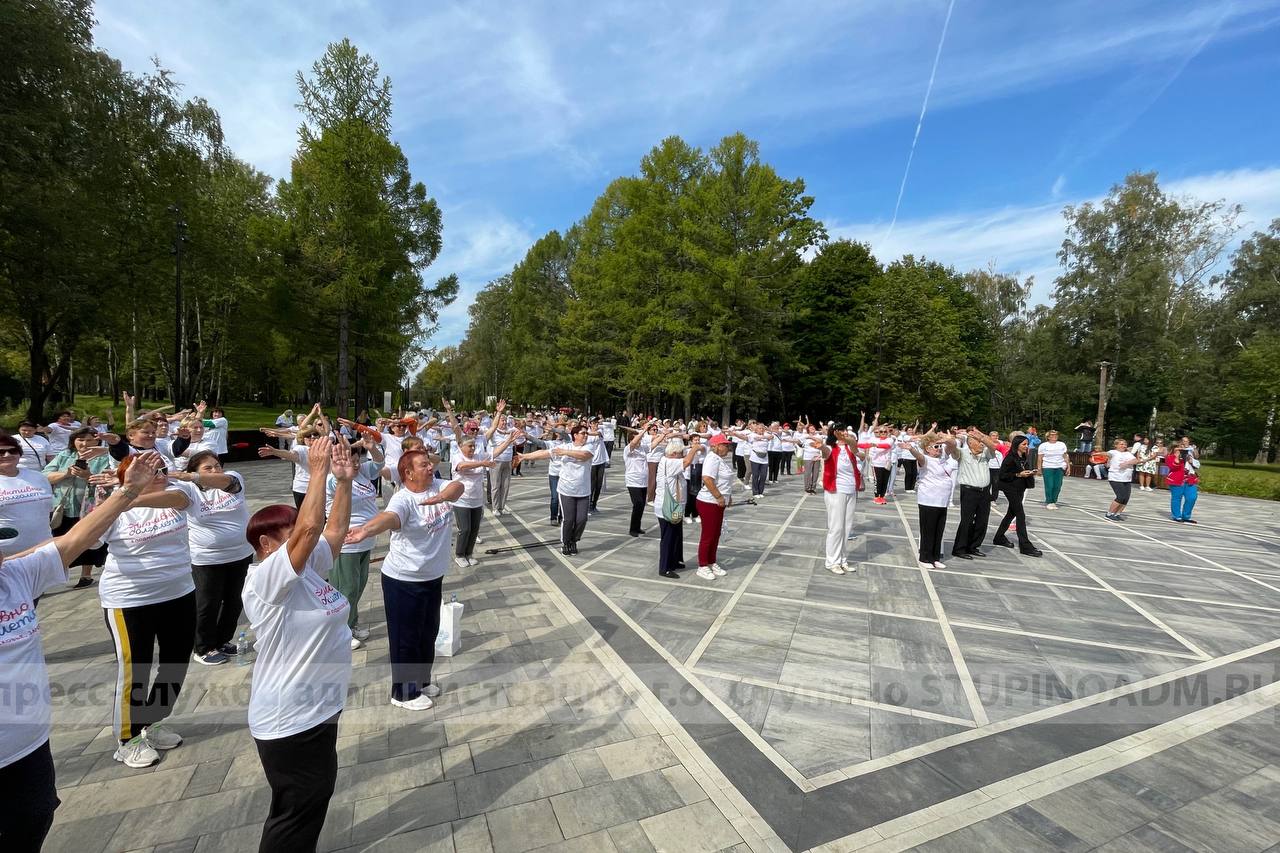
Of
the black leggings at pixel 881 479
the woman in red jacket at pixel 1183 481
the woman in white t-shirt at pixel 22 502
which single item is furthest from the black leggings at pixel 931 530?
the woman in white t-shirt at pixel 22 502

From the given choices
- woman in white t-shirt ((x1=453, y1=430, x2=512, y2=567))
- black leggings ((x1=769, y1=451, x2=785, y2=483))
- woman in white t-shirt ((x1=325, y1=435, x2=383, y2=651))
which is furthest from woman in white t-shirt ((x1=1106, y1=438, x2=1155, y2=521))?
woman in white t-shirt ((x1=325, y1=435, x2=383, y2=651))

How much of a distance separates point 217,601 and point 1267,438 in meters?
57.1

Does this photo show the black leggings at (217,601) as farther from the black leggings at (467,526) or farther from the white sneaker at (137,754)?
the black leggings at (467,526)

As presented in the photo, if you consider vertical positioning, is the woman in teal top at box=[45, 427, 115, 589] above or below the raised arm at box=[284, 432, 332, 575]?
below

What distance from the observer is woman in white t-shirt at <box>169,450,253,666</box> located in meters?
4.32

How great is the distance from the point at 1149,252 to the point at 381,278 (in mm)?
45286

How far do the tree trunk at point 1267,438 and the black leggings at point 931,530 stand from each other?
37.9 metres

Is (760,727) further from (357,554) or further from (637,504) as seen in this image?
(637,504)

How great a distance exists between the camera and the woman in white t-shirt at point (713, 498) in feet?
24.5

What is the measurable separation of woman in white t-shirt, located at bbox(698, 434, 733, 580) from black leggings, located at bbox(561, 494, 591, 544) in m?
2.05

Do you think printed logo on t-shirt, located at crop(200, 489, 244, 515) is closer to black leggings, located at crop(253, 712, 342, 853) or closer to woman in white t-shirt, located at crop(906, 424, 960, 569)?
black leggings, located at crop(253, 712, 342, 853)

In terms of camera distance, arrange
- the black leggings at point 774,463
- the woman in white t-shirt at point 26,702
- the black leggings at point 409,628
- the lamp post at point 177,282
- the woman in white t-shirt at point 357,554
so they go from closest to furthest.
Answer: the woman in white t-shirt at point 26,702 → the black leggings at point 409,628 → the woman in white t-shirt at point 357,554 → the black leggings at point 774,463 → the lamp post at point 177,282

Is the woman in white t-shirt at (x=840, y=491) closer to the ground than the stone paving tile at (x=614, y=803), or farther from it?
farther from it

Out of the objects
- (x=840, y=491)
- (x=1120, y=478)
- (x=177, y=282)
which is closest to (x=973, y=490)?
(x=840, y=491)
